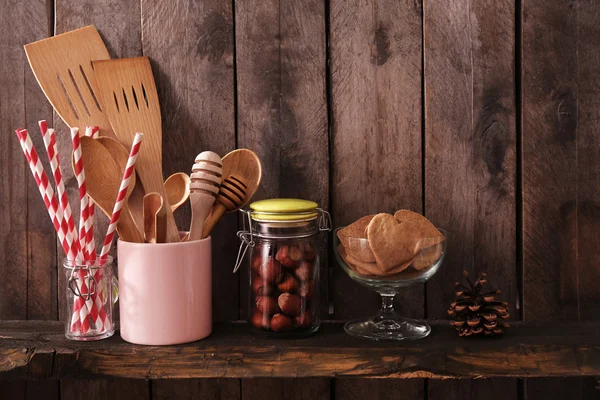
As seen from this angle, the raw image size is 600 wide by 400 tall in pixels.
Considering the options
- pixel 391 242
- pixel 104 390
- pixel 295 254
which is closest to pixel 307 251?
pixel 295 254

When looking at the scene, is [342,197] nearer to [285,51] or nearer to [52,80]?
[285,51]

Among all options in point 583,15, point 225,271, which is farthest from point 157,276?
point 583,15

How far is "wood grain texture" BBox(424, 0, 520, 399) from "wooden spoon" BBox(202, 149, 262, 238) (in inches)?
10.8

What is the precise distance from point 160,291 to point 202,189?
155 millimetres

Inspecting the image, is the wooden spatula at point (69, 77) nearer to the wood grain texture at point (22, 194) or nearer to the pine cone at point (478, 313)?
the wood grain texture at point (22, 194)

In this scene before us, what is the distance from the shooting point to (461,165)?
107 centimetres

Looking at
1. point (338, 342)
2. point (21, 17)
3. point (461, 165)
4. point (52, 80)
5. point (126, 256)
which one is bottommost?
point (338, 342)

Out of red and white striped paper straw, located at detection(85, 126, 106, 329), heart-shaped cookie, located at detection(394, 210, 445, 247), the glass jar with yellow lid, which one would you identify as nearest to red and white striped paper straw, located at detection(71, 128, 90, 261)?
red and white striped paper straw, located at detection(85, 126, 106, 329)

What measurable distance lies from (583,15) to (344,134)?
414mm

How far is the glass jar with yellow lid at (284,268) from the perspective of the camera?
3.11 ft

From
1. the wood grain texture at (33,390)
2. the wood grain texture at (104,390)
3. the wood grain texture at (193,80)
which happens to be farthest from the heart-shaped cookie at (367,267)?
the wood grain texture at (33,390)

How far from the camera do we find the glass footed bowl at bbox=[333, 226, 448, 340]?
0.94 meters

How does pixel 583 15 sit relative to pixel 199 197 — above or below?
above

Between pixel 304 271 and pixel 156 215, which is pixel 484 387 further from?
pixel 156 215
